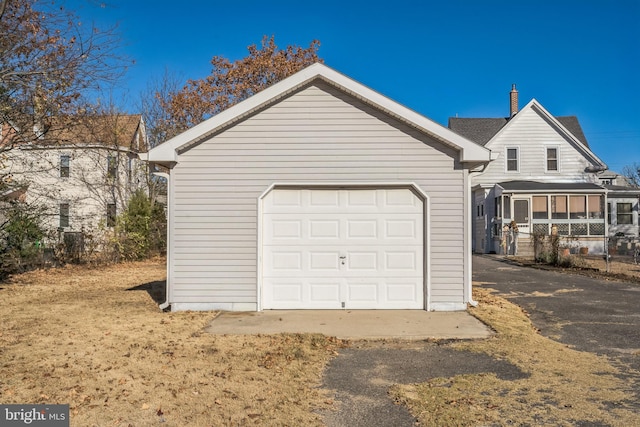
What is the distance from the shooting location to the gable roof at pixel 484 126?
101 ft

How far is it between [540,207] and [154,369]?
23.2 m

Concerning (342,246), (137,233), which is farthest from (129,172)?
(342,246)

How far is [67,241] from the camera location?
62.3ft

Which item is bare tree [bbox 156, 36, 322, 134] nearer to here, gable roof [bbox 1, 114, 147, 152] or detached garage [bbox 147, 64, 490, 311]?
gable roof [bbox 1, 114, 147, 152]

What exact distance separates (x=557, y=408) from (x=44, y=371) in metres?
5.43

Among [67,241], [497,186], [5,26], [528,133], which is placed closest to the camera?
[5,26]

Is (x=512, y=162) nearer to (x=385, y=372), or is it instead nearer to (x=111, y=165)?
(x=111, y=165)

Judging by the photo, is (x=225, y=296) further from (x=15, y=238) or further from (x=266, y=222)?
(x=15, y=238)

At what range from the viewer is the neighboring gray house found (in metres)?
24.9

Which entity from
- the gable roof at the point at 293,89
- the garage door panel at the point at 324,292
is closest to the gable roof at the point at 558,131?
the gable roof at the point at 293,89

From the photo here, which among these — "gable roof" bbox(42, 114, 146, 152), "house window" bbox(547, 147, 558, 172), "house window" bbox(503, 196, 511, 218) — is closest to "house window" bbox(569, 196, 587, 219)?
"house window" bbox(503, 196, 511, 218)

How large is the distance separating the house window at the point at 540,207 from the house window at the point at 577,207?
44.6 inches

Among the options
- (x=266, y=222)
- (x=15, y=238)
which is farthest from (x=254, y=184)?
(x=15, y=238)

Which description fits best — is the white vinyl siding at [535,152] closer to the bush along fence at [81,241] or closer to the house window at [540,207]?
the house window at [540,207]
